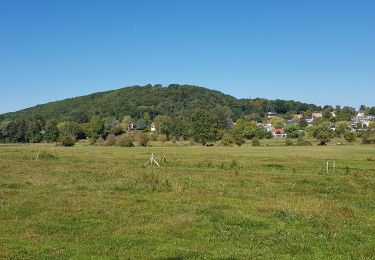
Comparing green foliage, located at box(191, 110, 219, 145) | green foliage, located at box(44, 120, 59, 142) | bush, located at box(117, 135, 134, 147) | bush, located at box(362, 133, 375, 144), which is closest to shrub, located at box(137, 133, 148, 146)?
bush, located at box(117, 135, 134, 147)

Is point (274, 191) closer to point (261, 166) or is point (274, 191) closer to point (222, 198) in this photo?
point (222, 198)

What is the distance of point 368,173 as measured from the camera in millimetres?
48656

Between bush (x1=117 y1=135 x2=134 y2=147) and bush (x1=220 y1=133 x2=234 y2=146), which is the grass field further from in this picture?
bush (x1=220 y1=133 x2=234 y2=146)

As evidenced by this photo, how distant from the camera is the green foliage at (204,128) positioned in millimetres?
154500

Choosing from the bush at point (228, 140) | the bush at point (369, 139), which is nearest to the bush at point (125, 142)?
the bush at point (228, 140)

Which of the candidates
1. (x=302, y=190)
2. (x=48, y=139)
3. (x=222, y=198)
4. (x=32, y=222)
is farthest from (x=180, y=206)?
(x=48, y=139)

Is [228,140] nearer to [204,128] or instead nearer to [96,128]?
[204,128]

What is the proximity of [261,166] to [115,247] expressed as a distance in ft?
149

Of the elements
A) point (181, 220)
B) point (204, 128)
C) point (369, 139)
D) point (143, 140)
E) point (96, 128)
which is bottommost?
point (181, 220)

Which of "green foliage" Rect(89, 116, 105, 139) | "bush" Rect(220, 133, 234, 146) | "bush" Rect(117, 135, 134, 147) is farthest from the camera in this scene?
"green foliage" Rect(89, 116, 105, 139)

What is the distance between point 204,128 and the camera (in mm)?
154875

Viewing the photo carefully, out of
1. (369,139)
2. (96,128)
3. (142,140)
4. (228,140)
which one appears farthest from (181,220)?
(96,128)

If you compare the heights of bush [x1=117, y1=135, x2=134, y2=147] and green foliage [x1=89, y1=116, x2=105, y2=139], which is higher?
green foliage [x1=89, y1=116, x2=105, y2=139]

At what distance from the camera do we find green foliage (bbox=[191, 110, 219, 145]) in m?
154
